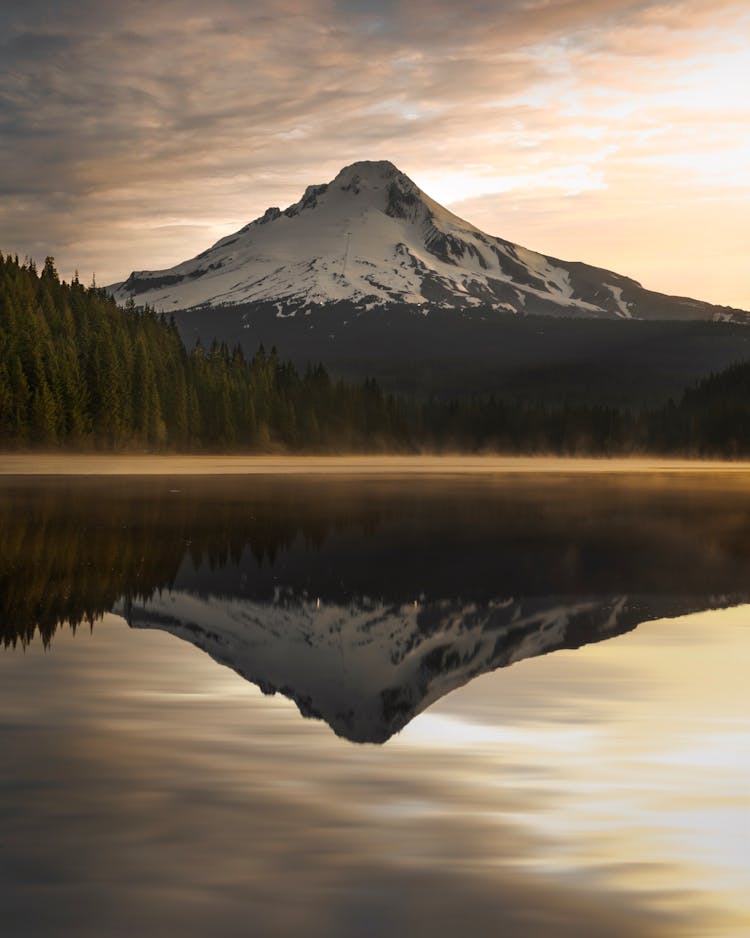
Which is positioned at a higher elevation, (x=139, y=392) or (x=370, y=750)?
(x=139, y=392)

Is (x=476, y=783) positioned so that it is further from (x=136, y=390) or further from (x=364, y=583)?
(x=136, y=390)

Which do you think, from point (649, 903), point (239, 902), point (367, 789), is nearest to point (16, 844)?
point (239, 902)

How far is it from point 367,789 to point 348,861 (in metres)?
1.73

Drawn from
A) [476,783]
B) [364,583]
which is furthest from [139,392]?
[476,783]

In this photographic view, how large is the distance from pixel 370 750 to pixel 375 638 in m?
6.88

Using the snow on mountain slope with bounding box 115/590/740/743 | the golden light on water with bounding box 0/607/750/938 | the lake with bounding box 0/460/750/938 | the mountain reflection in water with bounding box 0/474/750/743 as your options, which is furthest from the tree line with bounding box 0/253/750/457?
the golden light on water with bounding box 0/607/750/938

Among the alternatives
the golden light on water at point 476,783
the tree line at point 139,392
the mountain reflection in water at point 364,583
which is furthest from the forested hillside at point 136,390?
the golden light on water at point 476,783

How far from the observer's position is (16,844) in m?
8.01

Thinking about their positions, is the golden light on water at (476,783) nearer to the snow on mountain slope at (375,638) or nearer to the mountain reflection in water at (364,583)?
the snow on mountain slope at (375,638)

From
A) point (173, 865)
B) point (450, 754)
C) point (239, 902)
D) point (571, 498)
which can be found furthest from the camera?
point (571, 498)

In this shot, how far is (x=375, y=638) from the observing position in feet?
58.5

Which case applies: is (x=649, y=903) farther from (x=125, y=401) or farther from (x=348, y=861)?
(x=125, y=401)

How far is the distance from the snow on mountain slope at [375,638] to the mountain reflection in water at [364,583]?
0.05 m

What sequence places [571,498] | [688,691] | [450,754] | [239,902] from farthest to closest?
1. [571,498]
2. [688,691]
3. [450,754]
4. [239,902]
